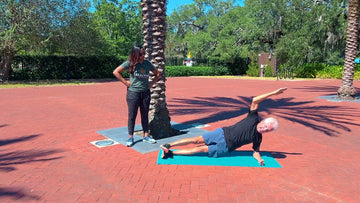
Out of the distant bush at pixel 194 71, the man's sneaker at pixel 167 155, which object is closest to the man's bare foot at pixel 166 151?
the man's sneaker at pixel 167 155

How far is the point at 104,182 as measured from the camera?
3.96 m

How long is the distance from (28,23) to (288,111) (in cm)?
1696

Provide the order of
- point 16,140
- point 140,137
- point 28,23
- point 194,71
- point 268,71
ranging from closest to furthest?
point 16,140
point 140,137
point 28,23
point 268,71
point 194,71

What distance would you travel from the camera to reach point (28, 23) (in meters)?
18.4

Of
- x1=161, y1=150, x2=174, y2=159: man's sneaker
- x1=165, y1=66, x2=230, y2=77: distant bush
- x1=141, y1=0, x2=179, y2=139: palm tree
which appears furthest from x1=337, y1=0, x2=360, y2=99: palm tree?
x1=165, y1=66, x2=230, y2=77: distant bush

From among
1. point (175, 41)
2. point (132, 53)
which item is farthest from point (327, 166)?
point (175, 41)

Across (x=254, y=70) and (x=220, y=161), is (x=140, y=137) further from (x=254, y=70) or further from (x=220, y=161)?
(x=254, y=70)

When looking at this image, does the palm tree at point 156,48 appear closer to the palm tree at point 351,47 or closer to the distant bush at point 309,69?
the palm tree at point 351,47

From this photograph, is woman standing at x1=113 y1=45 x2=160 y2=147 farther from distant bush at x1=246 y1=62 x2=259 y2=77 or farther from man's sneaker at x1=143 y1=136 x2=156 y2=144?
distant bush at x1=246 y1=62 x2=259 y2=77

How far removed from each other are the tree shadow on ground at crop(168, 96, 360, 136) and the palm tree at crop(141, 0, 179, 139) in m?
1.93

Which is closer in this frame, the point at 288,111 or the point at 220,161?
the point at 220,161

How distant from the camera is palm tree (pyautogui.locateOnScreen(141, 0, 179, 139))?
598 centimetres

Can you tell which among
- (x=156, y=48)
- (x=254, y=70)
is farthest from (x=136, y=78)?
(x=254, y=70)

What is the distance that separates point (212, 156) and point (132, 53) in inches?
90.7
